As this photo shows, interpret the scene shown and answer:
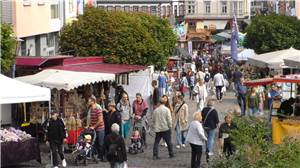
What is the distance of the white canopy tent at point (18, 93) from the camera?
17.1 meters

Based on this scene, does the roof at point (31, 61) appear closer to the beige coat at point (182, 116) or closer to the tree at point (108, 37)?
the beige coat at point (182, 116)

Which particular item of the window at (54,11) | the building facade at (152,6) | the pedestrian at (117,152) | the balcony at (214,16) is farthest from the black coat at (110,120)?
the balcony at (214,16)

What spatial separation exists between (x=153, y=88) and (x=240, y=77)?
6306 millimetres

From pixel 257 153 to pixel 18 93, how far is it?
5785 mm

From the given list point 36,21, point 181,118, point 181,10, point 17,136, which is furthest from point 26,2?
point 181,10

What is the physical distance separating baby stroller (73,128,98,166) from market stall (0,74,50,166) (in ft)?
3.09

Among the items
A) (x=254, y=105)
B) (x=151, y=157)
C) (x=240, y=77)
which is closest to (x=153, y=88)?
(x=254, y=105)

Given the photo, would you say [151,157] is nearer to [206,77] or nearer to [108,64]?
[108,64]

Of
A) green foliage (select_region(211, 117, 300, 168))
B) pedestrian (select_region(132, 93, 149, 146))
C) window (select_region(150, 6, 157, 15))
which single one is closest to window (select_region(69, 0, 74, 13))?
pedestrian (select_region(132, 93, 149, 146))

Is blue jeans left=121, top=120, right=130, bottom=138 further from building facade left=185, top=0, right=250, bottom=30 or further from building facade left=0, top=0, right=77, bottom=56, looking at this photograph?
building facade left=185, top=0, right=250, bottom=30

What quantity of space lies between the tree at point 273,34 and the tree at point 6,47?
29.7m

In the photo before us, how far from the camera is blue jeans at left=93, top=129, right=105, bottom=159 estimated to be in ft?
62.9

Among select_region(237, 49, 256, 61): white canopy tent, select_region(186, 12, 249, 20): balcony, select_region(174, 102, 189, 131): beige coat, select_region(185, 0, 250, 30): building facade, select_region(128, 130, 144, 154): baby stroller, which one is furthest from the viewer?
select_region(186, 12, 249, 20): balcony

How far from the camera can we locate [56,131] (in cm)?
1811
